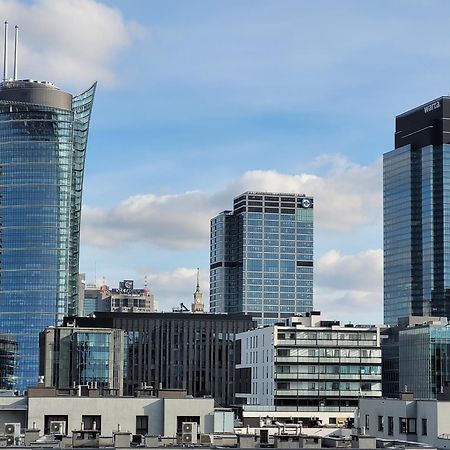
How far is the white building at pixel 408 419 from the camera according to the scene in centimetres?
9425

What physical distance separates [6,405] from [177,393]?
14.6m

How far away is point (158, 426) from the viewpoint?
295ft

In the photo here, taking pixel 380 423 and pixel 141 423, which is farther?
pixel 380 423

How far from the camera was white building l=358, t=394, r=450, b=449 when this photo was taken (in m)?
94.2

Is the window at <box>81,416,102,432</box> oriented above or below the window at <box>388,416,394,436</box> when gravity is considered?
above

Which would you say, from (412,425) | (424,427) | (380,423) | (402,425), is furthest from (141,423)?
(380,423)

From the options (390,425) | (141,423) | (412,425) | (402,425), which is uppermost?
(141,423)

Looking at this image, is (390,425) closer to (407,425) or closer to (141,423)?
(407,425)

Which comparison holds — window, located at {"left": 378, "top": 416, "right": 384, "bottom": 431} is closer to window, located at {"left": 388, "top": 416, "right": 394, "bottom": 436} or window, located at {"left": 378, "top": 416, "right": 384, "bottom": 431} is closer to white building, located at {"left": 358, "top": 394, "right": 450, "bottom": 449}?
white building, located at {"left": 358, "top": 394, "right": 450, "bottom": 449}

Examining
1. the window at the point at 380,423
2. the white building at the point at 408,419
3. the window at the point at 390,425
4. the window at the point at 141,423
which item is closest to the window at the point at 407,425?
the white building at the point at 408,419

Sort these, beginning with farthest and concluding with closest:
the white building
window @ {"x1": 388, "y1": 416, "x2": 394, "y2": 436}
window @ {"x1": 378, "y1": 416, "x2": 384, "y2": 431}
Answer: window @ {"x1": 378, "y1": 416, "x2": 384, "y2": 431}, window @ {"x1": 388, "y1": 416, "x2": 394, "y2": 436}, the white building

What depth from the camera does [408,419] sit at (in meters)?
100

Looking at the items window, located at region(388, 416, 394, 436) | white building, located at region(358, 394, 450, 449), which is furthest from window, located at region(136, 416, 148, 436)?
window, located at region(388, 416, 394, 436)

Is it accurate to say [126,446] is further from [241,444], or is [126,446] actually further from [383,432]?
[383,432]
